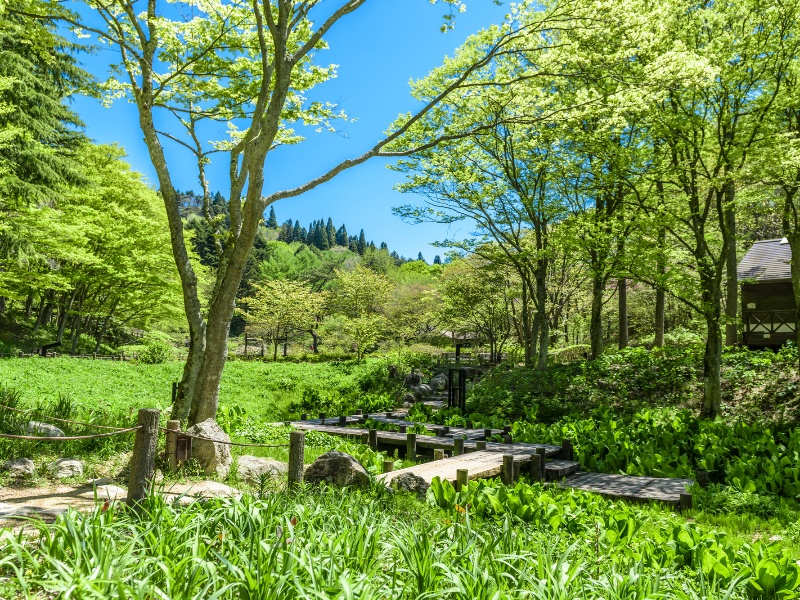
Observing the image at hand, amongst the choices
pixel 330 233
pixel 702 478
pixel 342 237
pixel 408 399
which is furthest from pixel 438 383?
pixel 342 237

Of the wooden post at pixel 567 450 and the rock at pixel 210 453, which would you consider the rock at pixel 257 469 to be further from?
the wooden post at pixel 567 450

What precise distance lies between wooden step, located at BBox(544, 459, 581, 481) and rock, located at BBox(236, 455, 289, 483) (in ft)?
12.4

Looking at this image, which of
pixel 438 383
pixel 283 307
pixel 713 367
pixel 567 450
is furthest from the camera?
pixel 283 307

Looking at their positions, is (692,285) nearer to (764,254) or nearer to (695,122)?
(695,122)

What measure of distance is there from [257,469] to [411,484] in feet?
6.45

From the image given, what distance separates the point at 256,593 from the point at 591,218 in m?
13.5

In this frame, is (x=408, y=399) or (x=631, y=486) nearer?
(x=631, y=486)

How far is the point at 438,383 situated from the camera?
21734 mm

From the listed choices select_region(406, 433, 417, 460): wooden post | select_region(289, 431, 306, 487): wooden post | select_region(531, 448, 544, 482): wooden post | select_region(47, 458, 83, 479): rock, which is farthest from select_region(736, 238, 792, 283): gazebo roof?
select_region(47, 458, 83, 479): rock

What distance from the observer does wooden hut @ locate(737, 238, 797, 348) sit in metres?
20.2

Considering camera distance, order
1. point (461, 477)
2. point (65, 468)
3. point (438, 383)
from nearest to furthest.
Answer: point (65, 468) → point (461, 477) → point (438, 383)

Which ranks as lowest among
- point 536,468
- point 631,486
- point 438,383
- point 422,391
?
point 631,486

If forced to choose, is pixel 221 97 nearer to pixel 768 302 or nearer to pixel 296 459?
pixel 296 459

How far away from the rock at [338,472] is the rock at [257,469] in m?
0.61
